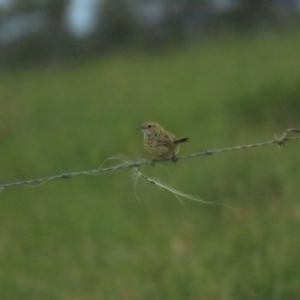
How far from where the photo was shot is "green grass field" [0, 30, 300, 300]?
10750 mm

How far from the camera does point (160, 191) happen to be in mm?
13484

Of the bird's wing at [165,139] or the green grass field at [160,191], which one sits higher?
the green grass field at [160,191]

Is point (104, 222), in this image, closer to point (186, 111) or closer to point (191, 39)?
point (186, 111)

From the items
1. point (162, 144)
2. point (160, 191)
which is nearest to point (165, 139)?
point (162, 144)

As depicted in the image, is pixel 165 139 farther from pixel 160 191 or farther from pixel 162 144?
pixel 160 191

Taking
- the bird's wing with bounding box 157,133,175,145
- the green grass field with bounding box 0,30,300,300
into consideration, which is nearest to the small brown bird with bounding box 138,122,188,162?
the bird's wing with bounding box 157,133,175,145

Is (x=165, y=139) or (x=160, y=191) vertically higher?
(x=160, y=191)

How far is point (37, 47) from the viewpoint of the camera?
1312 inches

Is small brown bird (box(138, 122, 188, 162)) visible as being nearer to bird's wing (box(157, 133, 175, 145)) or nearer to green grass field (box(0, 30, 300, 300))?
bird's wing (box(157, 133, 175, 145))

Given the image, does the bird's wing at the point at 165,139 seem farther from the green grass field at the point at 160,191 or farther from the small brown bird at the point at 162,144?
the green grass field at the point at 160,191

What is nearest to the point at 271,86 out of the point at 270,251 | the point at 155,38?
the point at 270,251

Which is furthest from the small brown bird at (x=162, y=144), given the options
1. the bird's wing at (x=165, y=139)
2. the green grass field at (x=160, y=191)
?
the green grass field at (x=160, y=191)

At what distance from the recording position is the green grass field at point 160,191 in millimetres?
10750

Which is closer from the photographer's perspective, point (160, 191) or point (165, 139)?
point (165, 139)
